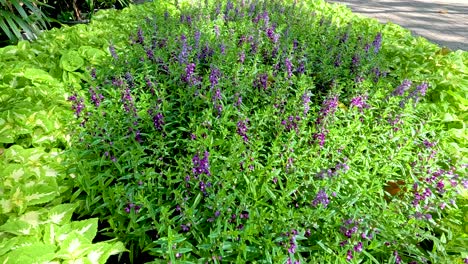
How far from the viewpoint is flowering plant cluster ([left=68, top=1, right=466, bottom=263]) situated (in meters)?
1.82

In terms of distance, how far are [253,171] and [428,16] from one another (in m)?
8.87

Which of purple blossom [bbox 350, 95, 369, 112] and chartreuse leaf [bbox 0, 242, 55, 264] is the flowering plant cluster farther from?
chartreuse leaf [bbox 0, 242, 55, 264]

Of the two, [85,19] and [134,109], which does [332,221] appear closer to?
[134,109]

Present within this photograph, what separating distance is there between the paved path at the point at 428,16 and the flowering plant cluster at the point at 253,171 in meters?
4.85

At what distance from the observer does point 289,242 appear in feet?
5.58

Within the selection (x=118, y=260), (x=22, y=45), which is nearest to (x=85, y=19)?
(x=22, y=45)

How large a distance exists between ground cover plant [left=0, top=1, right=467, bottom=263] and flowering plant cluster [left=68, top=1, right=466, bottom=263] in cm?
1

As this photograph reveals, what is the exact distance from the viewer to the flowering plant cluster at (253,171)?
1821mm

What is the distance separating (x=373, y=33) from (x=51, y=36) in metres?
3.92

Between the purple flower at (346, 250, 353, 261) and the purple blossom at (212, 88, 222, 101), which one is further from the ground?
the purple blossom at (212, 88, 222, 101)

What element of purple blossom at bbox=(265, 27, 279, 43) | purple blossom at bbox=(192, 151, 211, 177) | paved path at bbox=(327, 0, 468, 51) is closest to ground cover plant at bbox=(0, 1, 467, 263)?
purple blossom at bbox=(192, 151, 211, 177)

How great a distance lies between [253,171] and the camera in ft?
7.06

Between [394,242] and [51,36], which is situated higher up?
[51,36]

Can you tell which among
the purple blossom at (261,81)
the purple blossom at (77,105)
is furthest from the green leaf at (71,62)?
the purple blossom at (261,81)
